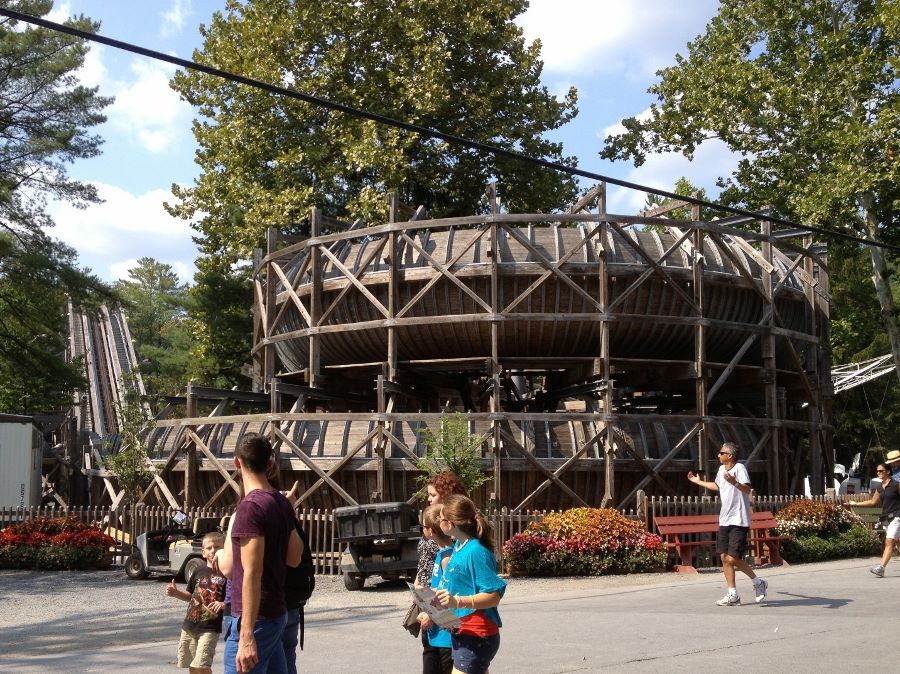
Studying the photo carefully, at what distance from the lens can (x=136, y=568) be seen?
18.8 metres

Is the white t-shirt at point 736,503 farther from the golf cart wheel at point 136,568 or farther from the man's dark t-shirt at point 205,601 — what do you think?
the golf cart wheel at point 136,568

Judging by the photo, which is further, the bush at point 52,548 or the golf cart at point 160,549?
the bush at point 52,548

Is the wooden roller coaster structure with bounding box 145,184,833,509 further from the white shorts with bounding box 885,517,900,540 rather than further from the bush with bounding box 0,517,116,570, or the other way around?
the white shorts with bounding box 885,517,900,540

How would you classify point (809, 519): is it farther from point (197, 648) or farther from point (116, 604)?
point (197, 648)

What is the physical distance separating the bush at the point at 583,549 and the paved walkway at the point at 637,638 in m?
3.03

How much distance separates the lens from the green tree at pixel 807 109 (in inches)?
1203

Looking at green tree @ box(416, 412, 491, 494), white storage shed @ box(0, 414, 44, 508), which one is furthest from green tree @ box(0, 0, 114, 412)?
green tree @ box(416, 412, 491, 494)

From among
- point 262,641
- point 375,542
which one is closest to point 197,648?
point 262,641

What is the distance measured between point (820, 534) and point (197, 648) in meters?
16.2

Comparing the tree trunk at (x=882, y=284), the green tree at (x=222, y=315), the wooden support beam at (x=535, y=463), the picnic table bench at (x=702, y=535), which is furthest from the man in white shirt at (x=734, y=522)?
the green tree at (x=222, y=315)

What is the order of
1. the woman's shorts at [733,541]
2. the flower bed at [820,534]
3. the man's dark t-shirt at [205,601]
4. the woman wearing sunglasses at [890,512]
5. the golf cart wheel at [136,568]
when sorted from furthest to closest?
1. the flower bed at [820,534]
2. the golf cart wheel at [136,568]
3. the woman wearing sunglasses at [890,512]
4. the woman's shorts at [733,541]
5. the man's dark t-shirt at [205,601]

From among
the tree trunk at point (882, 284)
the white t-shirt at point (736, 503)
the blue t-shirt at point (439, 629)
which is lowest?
the blue t-shirt at point (439, 629)

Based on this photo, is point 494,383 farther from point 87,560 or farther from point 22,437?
point 22,437

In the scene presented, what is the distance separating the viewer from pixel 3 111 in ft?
98.2
